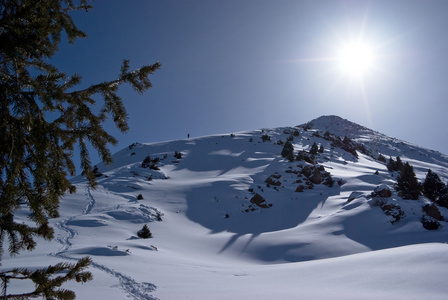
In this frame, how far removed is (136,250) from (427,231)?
17.4 m

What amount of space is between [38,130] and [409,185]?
1150 inches

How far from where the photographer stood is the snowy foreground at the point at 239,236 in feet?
22.9

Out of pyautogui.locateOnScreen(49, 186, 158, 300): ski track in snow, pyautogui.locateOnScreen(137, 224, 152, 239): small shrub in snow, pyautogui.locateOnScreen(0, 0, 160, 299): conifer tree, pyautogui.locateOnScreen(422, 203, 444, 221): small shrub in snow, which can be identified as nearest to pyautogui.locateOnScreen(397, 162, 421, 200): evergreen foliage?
pyautogui.locateOnScreen(422, 203, 444, 221): small shrub in snow

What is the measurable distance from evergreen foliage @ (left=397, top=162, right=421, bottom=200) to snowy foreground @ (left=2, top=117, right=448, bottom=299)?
31.9 inches

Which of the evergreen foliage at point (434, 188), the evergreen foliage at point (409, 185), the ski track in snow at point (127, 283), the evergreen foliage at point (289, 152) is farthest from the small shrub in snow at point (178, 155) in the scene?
the evergreen foliage at point (434, 188)

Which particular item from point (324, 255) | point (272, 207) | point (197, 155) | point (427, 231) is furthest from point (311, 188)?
point (197, 155)

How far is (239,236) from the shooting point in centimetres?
1983

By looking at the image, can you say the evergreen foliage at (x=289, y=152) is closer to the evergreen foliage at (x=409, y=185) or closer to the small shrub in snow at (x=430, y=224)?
the evergreen foliage at (x=409, y=185)

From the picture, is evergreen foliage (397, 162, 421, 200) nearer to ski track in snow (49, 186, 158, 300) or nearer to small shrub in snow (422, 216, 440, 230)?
small shrub in snow (422, 216, 440, 230)

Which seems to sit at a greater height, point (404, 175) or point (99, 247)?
point (404, 175)

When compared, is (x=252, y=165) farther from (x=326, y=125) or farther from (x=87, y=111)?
(x=326, y=125)

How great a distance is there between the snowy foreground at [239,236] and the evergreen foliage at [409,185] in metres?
0.81

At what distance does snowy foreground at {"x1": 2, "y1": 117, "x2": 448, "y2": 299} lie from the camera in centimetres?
699

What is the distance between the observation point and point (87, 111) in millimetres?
2680
